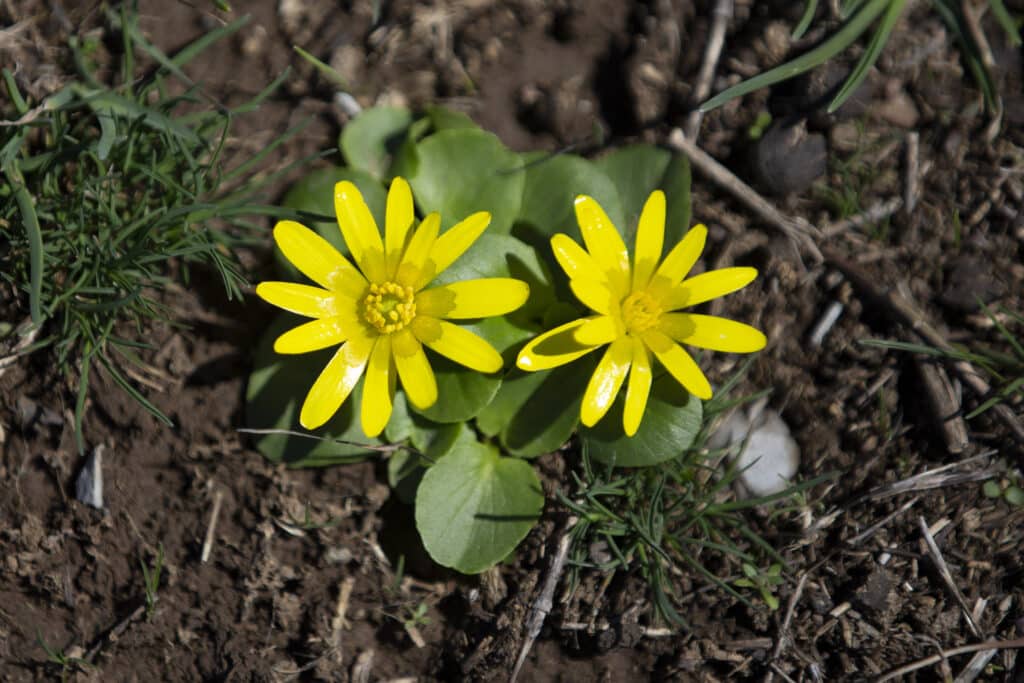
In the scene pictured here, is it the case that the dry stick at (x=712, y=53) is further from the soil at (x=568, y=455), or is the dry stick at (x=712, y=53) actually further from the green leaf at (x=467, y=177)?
the green leaf at (x=467, y=177)

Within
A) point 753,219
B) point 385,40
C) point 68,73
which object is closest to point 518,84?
point 385,40

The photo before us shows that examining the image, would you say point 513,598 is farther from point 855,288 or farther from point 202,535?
point 855,288

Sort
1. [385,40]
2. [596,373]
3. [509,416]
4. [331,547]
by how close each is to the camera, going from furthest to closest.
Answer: [385,40]
[331,547]
[509,416]
[596,373]

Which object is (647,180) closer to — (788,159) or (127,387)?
(788,159)

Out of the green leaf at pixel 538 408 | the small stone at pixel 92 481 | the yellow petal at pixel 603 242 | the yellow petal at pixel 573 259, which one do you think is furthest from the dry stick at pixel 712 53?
the small stone at pixel 92 481

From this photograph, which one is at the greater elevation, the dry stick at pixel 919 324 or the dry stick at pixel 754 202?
the dry stick at pixel 754 202
